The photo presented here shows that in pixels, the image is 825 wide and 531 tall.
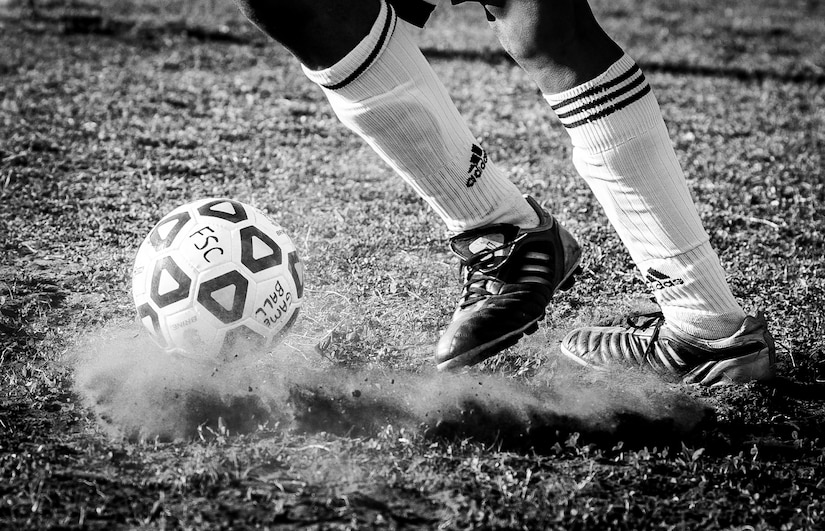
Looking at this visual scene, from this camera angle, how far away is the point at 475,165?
2777 mm

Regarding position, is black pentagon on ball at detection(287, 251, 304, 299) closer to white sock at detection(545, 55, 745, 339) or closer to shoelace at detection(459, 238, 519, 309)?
shoelace at detection(459, 238, 519, 309)

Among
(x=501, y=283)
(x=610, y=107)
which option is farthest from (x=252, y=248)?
(x=610, y=107)

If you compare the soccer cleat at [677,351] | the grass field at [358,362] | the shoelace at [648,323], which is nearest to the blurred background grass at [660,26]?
the grass field at [358,362]

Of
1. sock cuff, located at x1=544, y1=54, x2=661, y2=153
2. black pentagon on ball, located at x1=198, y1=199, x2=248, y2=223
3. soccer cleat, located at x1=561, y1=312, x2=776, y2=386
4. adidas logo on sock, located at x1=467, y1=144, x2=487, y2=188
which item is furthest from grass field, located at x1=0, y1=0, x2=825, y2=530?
sock cuff, located at x1=544, y1=54, x2=661, y2=153

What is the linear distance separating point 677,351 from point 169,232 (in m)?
1.65

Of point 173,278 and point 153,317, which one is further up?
point 173,278

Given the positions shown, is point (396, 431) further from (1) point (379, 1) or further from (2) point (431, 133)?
(1) point (379, 1)

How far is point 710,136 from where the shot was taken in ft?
19.2

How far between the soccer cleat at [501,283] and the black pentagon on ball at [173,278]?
0.79m

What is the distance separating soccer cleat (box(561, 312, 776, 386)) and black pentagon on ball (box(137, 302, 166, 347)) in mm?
1306

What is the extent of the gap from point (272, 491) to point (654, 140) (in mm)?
1464

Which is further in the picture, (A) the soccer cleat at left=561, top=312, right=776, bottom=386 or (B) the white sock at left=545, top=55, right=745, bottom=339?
(A) the soccer cleat at left=561, top=312, right=776, bottom=386

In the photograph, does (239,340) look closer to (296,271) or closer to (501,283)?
(296,271)

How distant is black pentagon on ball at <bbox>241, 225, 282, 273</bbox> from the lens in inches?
108
